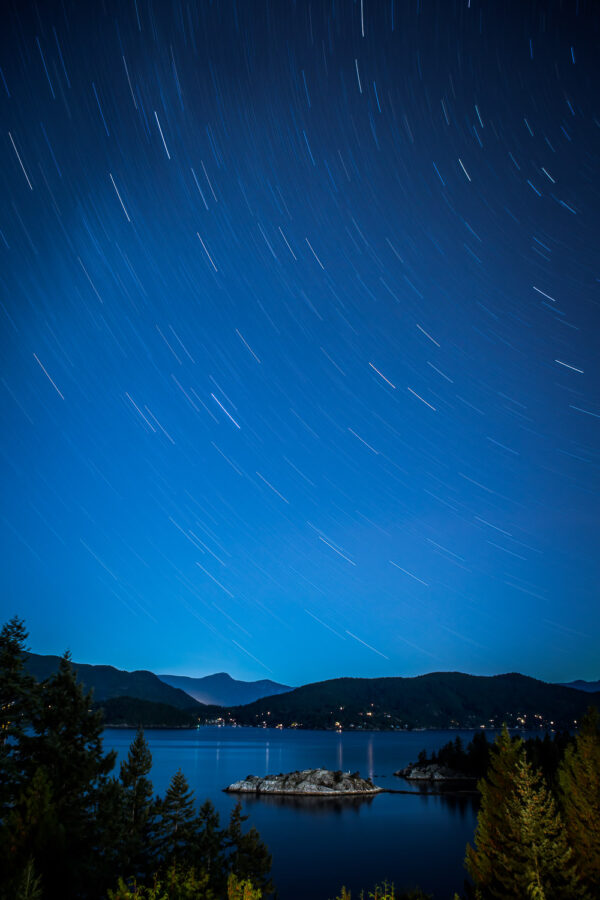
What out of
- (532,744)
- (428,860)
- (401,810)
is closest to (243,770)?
(401,810)

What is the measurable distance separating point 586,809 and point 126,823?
65.1 ft

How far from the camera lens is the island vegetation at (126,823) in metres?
14.7

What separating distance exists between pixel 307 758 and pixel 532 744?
89.2m

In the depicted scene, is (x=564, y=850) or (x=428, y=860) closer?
(x=564, y=850)

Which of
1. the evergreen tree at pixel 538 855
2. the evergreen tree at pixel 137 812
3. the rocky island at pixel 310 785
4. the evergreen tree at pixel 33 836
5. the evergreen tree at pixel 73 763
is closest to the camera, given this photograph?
→ the evergreen tree at pixel 33 836

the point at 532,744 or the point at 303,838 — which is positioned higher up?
the point at 532,744

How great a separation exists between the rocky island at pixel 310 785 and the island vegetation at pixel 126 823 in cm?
7096

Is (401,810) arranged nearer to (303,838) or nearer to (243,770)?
(303,838)

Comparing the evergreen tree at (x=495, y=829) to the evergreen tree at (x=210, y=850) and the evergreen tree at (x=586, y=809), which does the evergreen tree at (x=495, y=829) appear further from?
the evergreen tree at (x=210, y=850)

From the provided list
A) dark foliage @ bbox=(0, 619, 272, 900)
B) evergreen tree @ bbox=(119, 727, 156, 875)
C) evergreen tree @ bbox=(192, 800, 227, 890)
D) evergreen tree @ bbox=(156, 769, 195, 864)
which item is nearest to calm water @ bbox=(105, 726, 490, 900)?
evergreen tree @ bbox=(192, 800, 227, 890)

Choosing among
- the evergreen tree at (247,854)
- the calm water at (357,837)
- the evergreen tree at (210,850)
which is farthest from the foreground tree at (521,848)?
the calm water at (357,837)

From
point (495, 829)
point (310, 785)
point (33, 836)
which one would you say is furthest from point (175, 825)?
point (310, 785)

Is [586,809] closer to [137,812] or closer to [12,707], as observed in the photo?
[137,812]

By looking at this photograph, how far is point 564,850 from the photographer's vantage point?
65.0 ft
